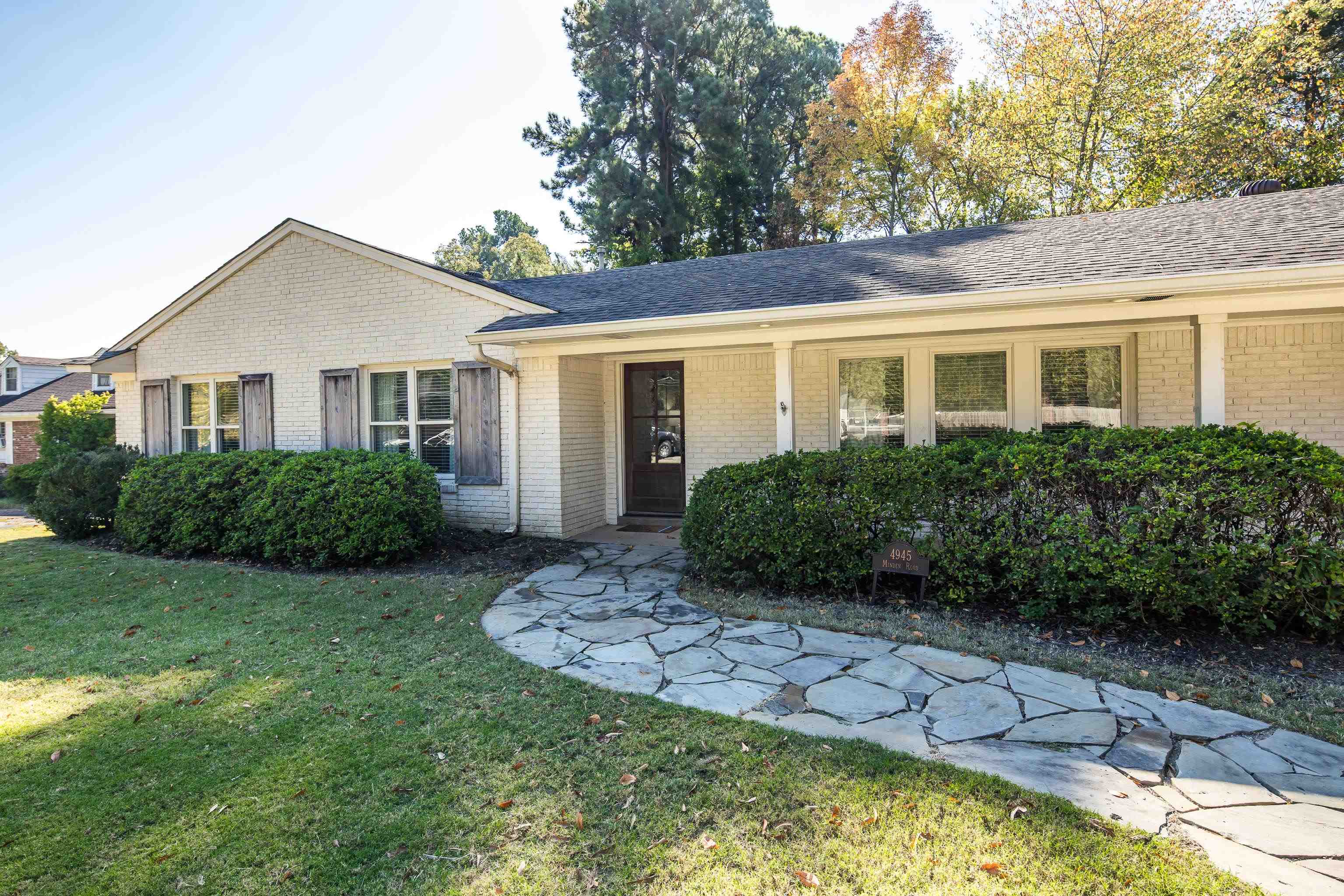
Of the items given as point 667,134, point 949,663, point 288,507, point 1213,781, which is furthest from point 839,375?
point 667,134

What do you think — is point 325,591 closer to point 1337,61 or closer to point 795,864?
point 795,864

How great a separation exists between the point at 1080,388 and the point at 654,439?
16.8 feet

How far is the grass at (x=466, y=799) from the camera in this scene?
7.13 ft

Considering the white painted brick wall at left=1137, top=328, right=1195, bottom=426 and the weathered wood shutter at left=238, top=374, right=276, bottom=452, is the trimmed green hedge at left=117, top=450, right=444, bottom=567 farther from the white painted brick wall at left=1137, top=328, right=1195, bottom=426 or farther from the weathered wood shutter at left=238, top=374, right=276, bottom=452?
the white painted brick wall at left=1137, top=328, right=1195, bottom=426

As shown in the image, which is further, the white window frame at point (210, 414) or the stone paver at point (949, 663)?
the white window frame at point (210, 414)

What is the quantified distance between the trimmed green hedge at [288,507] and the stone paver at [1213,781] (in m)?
6.44

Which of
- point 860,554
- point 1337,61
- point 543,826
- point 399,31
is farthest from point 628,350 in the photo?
point 1337,61

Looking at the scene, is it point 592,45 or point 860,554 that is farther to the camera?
point 592,45

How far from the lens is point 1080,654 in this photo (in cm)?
412

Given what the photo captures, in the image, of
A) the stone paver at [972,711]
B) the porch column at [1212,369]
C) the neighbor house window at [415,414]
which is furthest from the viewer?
the neighbor house window at [415,414]

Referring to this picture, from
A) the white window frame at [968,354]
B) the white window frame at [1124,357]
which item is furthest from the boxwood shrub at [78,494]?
the white window frame at [1124,357]

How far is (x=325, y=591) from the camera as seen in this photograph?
6.04m

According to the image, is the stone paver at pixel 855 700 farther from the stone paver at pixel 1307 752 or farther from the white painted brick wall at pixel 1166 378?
the white painted brick wall at pixel 1166 378

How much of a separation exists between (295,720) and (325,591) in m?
2.97
